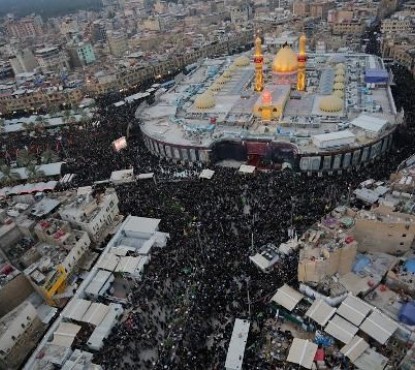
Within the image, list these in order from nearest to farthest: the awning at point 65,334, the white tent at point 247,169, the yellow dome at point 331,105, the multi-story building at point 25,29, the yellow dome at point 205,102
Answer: the awning at point 65,334 < the white tent at point 247,169 < the yellow dome at point 331,105 < the yellow dome at point 205,102 < the multi-story building at point 25,29

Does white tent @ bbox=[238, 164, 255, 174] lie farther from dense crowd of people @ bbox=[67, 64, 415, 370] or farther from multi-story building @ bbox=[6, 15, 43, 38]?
multi-story building @ bbox=[6, 15, 43, 38]

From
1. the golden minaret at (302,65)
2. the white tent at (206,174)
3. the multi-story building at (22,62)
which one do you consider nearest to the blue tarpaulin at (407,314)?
the white tent at (206,174)

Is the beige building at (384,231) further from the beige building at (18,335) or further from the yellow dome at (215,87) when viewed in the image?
the yellow dome at (215,87)

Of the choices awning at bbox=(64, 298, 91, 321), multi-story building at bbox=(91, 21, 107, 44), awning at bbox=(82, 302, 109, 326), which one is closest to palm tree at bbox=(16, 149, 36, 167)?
awning at bbox=(64, 298, 91, 321)

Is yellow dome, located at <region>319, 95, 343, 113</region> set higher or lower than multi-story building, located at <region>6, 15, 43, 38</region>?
higher

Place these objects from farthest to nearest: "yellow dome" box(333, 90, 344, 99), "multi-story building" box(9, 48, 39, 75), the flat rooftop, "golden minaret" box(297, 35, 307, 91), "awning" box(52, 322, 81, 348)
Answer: "multi-story building" box(9, 48, 39, 75) < "golden minaret" box(297, 35, 307, 91) < "yellow dome" box(333, 90, 344, 99) < the flat rooftop < "awning" box(52, 322, 81, 348)

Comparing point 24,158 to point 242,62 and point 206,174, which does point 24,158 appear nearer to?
point 206,174
